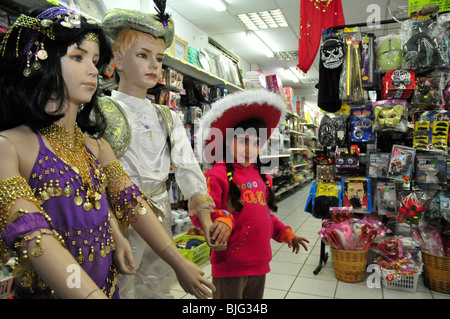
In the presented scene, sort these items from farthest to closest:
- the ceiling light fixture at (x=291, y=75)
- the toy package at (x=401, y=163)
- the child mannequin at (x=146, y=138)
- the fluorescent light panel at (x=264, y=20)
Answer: the ceiling light fixture at (x=291, y=75)
the fluorescent light panel at (x=264, y=20)
the toy package at (x=401, y=163)
the child mannequin at (x=146, y=138)

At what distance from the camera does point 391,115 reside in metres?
2.64

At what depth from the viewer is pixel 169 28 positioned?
1.47 metres

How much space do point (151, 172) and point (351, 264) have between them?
7.27 feet

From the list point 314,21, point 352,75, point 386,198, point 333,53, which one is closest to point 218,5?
point 314,21

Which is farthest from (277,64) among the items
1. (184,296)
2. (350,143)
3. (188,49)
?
(184,296)

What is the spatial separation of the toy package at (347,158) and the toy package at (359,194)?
133 millimetres

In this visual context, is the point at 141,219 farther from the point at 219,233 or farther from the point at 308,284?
the point at 308,284

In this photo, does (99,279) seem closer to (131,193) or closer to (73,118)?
(131,193)

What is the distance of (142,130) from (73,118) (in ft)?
1.59

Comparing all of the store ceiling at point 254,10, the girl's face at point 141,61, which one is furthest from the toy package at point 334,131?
the store ceiling at point 254,10

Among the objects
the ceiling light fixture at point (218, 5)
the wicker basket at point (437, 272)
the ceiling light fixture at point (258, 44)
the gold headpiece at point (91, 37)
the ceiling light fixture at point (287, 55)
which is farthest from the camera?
the ceiling light fixture at point (287, 55)

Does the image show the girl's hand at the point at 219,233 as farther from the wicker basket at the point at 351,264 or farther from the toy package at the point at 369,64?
the toy package at the point at 369,64

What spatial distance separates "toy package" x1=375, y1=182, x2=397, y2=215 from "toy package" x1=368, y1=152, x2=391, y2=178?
112 millimetres

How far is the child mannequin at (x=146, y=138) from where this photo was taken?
132cm
